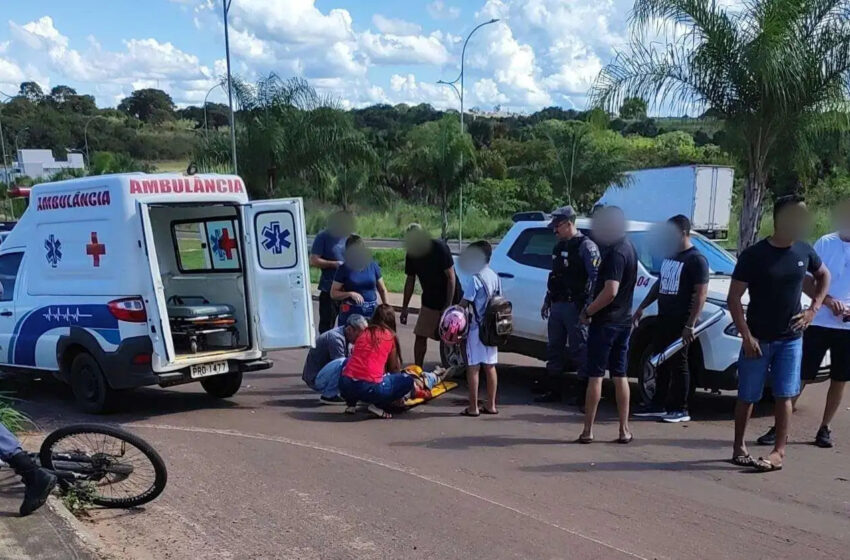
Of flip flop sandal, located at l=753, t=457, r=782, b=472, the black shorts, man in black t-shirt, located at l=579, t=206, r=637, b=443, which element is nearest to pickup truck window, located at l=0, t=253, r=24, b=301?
man in black t-shirt, located at l=579, t=206, r=637, b=443

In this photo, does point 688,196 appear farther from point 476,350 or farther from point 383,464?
point 383,464

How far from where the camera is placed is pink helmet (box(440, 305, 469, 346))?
296 inches

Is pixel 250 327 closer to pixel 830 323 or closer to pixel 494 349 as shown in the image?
pixel 494 349

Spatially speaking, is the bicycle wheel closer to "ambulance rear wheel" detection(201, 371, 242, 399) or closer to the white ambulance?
the white ambulance

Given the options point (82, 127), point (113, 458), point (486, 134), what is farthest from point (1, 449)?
point (82, 127)

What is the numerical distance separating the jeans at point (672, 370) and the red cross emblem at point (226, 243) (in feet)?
15.2

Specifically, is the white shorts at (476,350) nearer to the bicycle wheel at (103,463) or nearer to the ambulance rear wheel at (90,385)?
the bicycle wheel at (103,463)

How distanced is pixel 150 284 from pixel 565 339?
4.08 m

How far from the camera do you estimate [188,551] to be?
4660 millimetres

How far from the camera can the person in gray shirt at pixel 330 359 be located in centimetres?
827

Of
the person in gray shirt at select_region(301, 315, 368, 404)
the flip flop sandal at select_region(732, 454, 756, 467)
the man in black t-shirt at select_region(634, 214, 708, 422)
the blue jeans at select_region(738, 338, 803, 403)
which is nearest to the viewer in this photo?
the blue jeans at select_region(738, 338, 803, 403)

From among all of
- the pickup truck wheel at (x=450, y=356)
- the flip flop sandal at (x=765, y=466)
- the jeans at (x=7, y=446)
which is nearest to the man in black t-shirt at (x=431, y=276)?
the pickup truck wheel at (x=450, y=356)

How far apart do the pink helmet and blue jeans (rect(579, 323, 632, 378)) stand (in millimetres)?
1270

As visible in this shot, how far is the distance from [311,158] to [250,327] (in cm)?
1322
